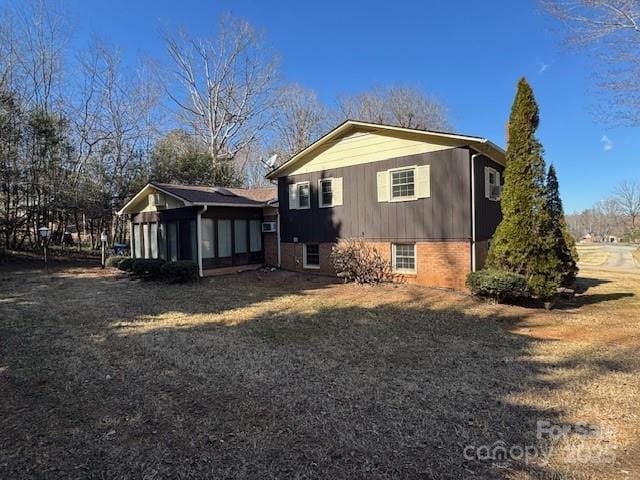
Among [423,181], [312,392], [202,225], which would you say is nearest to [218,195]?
[202,225]

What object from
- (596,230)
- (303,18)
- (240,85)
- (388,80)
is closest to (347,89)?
(388,80)

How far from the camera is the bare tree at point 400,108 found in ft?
97.1

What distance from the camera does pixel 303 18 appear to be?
18.1 m

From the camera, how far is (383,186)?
39.2 ft

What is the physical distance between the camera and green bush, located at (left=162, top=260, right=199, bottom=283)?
38.4ft

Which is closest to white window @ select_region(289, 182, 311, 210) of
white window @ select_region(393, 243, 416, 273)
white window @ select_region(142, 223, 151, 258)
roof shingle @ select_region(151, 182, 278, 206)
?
roof shingle @ select_region(151, 182, 278, 206)

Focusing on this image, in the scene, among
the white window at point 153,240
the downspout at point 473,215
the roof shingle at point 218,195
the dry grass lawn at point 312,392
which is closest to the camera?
the dry grass lawn at point 312,392

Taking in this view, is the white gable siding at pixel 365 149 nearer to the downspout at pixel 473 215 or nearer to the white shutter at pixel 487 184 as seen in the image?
the downspout at pixel 473 215

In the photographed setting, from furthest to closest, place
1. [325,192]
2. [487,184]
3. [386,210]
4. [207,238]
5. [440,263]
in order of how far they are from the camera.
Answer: [325,192] → [207,238] → [386,210] → [487,184] → [440,263]

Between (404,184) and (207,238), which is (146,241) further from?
(404,184)

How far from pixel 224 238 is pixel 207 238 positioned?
75cm

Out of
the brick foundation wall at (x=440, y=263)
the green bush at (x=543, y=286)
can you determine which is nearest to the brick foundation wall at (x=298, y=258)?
the brick foundation wall at (x=440, y=263)

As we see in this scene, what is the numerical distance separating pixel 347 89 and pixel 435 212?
77.4 feet

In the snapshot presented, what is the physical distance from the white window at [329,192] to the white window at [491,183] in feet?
15.4
